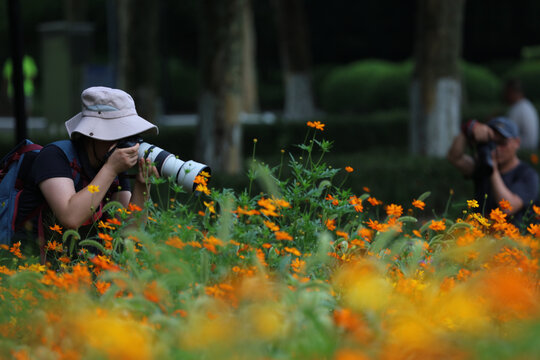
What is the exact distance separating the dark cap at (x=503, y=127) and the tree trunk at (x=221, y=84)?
4.71 metres

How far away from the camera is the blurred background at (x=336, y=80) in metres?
9.19

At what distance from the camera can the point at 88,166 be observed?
3.58 m

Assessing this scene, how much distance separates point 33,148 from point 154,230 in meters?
0.93

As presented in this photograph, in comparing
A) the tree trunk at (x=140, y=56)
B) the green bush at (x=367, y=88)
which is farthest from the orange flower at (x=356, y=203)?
the green bush at (x=367, y=88)

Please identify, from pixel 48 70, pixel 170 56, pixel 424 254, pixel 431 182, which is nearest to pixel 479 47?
pixel 170 56

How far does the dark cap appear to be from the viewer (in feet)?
16.3

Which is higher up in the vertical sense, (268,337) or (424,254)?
(268,337)

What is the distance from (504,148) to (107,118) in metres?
2.69

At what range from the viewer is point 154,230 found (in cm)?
307

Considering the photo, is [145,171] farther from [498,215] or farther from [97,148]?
[498,215]

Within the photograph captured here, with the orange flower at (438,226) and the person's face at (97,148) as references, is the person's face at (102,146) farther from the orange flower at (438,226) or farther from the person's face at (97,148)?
the orange flower at (438,226)

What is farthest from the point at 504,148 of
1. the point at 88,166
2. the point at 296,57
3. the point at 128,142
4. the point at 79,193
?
the point at 296,57

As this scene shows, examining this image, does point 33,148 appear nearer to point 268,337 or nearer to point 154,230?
point 154,230

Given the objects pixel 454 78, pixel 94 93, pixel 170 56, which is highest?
pixel 94 93
